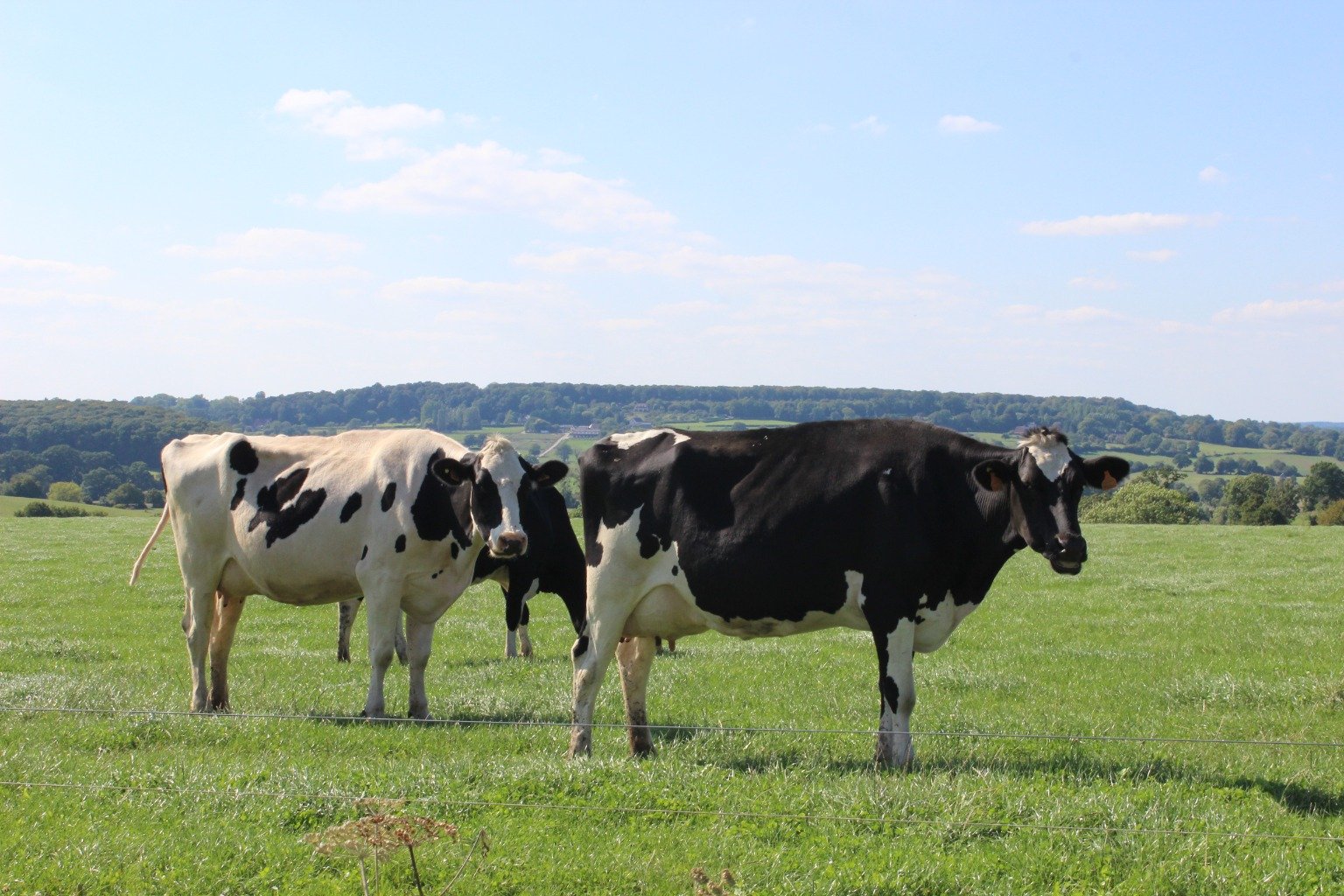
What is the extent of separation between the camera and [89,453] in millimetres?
98750

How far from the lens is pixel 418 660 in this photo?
12.1m

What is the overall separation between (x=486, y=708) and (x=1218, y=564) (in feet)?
79.6

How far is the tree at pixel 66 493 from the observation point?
86.9 metres

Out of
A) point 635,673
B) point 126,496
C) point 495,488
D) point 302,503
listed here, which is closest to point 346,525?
point 302,503

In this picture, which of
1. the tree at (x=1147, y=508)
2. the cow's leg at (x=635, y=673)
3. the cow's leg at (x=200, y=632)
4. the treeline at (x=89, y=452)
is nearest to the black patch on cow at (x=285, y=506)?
the cow's leg at (x=200, y=632)

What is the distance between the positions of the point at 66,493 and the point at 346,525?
86201 mm

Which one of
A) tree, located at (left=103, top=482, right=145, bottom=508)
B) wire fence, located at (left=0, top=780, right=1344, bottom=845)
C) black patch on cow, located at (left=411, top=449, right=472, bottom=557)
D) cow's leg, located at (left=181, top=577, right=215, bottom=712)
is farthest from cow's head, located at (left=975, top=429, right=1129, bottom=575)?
tree, located at (left=103, top=482, right=145, bottom=508)

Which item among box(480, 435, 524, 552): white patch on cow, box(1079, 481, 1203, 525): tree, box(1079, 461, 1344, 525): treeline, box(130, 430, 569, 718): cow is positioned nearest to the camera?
box(480, 435, 524, 552): white patch on cow

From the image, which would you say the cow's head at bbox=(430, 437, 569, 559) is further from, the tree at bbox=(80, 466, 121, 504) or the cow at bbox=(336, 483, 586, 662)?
the tree at bbox=(80, 466, 121, 504)

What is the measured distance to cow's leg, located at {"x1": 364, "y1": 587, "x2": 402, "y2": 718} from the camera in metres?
11.7

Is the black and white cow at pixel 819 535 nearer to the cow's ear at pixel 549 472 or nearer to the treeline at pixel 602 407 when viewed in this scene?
the cow's ear at pixel 549 472

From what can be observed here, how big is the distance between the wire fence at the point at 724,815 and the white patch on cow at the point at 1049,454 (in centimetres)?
291

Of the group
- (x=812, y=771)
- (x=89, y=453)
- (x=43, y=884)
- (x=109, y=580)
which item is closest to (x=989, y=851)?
(x=812, y=771)

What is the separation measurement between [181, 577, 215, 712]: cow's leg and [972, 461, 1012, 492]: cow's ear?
8.39m
